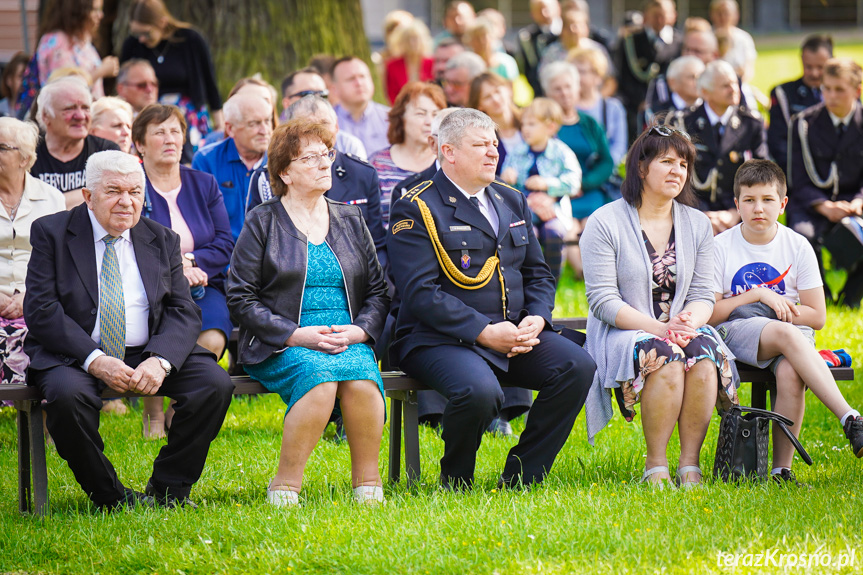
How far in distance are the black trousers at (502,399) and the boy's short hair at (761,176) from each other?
4.15ft

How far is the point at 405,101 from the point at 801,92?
4840 millimetres

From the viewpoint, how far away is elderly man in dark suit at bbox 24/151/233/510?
4578mm

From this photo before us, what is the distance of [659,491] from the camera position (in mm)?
4637

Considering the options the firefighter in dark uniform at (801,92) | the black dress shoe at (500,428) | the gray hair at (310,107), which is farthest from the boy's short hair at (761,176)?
the firefighter in dark uniform at (801,92)

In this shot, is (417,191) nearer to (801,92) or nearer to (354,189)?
(354,189)

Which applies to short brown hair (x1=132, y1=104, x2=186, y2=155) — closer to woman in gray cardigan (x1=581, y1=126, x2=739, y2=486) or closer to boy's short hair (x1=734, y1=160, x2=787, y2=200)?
woman in gray cardigan (x1=581, y1=126, x2=739, y2=486)

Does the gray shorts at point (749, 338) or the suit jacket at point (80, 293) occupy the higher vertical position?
the suit jacket at point (80, 293)

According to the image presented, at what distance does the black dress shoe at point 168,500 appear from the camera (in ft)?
15.4

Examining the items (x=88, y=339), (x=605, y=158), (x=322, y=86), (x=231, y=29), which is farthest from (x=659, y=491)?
(x=231, y=29)

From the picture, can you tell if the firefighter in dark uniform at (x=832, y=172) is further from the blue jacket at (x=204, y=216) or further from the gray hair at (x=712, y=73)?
the blue jacket at (x=204, y=216)

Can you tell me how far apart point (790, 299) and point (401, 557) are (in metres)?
2.60

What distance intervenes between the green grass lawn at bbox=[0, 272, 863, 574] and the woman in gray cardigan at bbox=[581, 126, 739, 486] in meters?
0.33

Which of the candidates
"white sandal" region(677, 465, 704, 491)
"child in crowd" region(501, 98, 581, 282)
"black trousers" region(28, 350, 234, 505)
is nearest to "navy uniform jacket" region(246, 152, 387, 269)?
"black trousers" region(28, 350, 234, 505)

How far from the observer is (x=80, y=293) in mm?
4781
